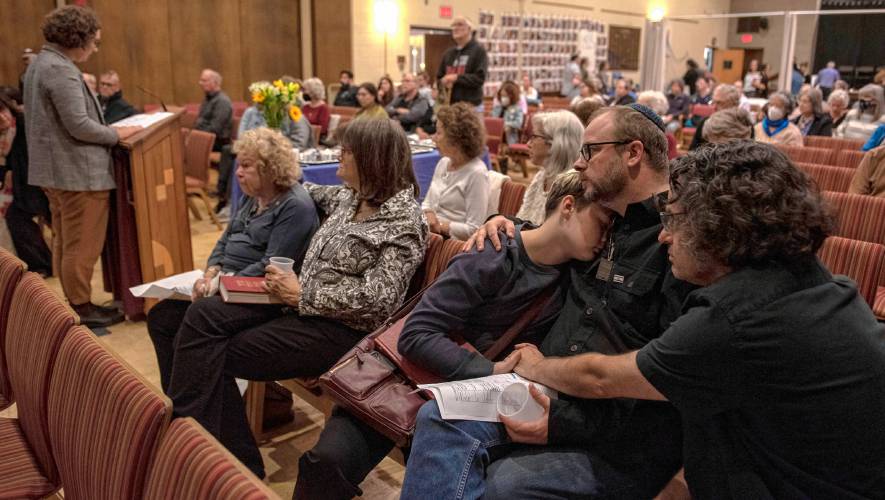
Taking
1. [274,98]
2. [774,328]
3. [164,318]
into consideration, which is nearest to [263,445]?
[164,318]

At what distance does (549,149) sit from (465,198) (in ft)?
1.78

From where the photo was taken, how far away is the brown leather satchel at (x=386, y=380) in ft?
6.31

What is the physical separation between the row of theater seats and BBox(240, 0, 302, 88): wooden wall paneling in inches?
415

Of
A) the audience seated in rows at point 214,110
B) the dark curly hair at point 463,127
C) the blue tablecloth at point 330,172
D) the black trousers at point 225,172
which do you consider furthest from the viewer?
the audience seated in rows at point 214,110

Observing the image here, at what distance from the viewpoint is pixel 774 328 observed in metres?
1.26

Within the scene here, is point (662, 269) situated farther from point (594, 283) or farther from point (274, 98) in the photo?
point (274, 98)

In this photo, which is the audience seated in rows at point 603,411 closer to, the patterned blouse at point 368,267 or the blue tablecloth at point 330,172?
the patterned blouse at point 368,267

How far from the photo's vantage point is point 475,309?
2.05 metres

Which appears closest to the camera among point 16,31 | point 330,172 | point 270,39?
point 330,172

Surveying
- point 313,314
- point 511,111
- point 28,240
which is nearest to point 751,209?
point 313,314

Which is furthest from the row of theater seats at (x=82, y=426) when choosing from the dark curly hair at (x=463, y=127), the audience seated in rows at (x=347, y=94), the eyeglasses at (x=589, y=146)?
the audience seated in rows at (x=347, y=94)

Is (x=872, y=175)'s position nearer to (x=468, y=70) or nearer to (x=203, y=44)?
(x=468, y=70)

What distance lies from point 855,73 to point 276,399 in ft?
65.3

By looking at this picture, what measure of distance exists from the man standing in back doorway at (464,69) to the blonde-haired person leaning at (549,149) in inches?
131
